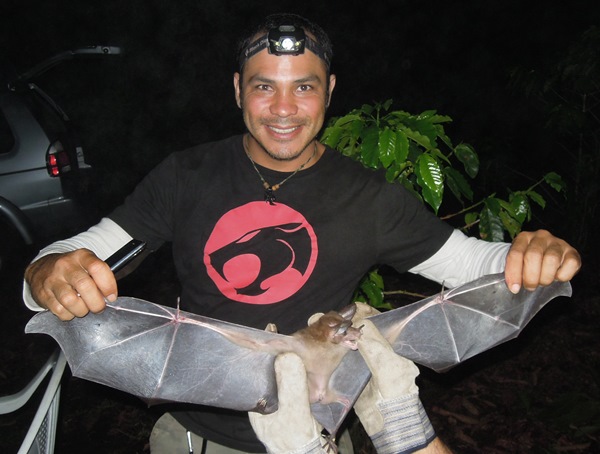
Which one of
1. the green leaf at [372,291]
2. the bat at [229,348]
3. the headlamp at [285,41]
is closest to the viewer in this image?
the bat at [229,348]

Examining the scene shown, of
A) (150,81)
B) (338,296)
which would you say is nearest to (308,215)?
(338,296)

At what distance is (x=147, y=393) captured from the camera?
159cm

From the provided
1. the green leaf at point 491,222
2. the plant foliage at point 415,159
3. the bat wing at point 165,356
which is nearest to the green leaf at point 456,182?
the plant foliage at point 415,159

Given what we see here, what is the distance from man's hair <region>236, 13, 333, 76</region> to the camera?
6.15 ft

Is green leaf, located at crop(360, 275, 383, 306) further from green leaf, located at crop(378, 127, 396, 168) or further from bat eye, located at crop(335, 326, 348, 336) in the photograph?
bat eye, located at crop(335, 326, 348, 336)

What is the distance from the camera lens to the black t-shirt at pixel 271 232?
1867mm

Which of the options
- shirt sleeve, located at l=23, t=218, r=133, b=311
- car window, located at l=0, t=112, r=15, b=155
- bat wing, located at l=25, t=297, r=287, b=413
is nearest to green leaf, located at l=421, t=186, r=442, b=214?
bat wing, located at l=25, t=297, r=287, b=413

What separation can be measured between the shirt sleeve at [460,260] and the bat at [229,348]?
0.40ft

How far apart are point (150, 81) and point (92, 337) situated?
1134 cm

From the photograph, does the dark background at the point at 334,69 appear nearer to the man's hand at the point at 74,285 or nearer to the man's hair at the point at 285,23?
the man's hair at the point at 285,23

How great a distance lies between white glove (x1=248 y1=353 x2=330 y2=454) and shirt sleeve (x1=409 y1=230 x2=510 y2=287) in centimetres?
80

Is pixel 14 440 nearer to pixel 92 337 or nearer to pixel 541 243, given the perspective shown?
pixel 92 337

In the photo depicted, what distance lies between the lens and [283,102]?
1821 mm

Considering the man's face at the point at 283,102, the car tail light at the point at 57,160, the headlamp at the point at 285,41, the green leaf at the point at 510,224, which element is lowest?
the green leaf at the point at 510,224
